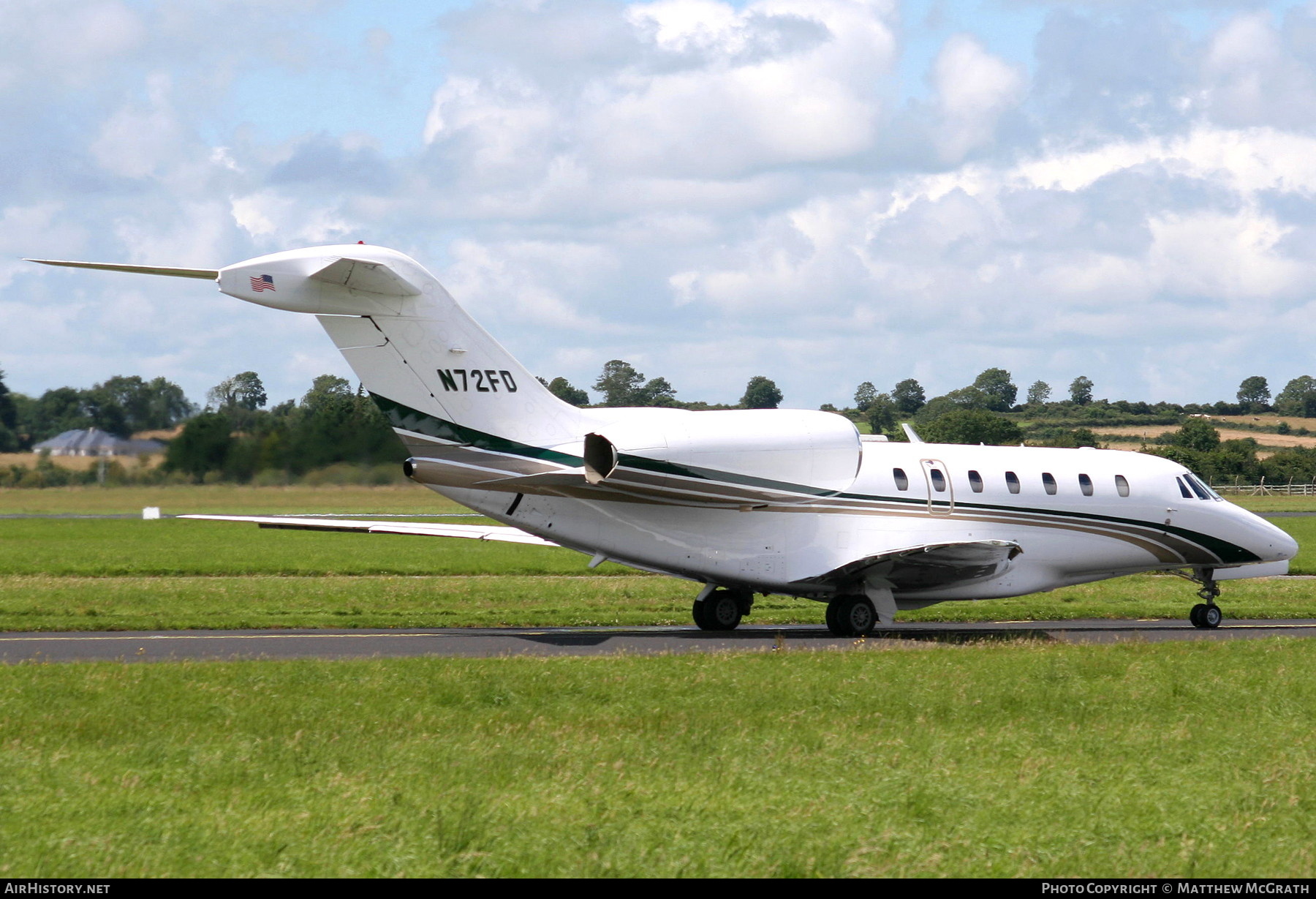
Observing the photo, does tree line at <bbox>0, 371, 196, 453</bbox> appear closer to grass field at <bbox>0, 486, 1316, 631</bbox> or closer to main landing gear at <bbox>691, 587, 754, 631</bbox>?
grass field at <bbox>0, 486, 1316, 631</bbox>

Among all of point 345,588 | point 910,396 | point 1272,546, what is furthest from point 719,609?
point 910,396

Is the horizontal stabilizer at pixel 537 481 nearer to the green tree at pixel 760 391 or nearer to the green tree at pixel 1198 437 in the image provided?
the green tree at pixel 760 391

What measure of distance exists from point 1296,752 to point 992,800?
3602mm

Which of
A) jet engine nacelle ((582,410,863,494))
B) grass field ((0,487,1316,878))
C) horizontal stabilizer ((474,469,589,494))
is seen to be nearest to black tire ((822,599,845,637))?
jet engine nacelle ((582,410,863,494))

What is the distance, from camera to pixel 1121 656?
17297mm

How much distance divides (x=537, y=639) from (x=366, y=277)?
19.4 feet

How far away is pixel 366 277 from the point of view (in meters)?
19.2

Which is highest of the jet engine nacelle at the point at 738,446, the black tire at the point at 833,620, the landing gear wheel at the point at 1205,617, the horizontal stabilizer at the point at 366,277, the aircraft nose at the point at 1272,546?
the horizontal stabilizer at the point at 366,277

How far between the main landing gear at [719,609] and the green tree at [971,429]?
4363cm

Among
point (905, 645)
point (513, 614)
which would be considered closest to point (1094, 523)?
point (905, 645)

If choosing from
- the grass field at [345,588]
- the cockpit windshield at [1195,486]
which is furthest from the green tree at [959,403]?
the cockpit windshield at [1195,486]

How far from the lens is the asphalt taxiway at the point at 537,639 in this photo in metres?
18.2

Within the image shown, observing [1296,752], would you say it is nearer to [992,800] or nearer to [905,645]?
[992,800]

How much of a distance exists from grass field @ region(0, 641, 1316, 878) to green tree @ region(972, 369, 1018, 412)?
96.8 metres
